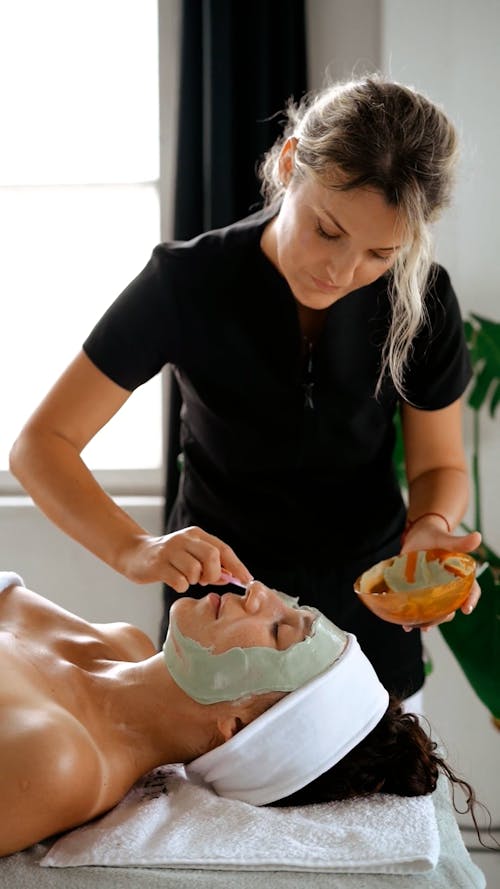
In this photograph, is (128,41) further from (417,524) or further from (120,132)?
(417,524)

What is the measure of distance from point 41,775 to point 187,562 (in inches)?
13.8

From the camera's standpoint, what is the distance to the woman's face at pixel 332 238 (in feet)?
4.82

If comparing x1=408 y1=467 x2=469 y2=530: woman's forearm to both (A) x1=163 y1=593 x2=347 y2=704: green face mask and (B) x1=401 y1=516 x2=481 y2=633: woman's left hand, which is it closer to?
(B) x1=401 y1=516 x2=481 y2=633: woman's left hand

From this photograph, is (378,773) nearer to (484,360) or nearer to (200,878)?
(200,878)

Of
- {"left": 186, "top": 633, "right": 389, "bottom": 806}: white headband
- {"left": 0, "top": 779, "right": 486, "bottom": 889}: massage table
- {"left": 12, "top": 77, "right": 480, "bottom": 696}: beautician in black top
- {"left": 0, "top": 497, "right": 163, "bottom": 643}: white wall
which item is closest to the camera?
{"left": 0, "top": 779, "right": 486, "bottom": 889}: massage table

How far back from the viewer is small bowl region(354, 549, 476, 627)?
4.87 feet

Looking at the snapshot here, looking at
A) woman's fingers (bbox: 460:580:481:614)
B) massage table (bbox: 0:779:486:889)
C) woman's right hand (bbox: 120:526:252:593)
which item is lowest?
massage table (bbox: 0:779:486:889)

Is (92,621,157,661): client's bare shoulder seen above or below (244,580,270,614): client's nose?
below

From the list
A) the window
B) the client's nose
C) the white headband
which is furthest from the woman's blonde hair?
the window

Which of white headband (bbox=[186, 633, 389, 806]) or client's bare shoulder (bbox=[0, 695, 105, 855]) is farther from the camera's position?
white headband (bbox=[186, 633, 389, 806])

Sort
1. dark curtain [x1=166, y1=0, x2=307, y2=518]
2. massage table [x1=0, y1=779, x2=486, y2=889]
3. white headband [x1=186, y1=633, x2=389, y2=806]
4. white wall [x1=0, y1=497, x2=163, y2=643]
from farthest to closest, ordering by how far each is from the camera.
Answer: white wall [x1=0, y1=497, x2=163, y2=643] < dark curtain [x1=166, y1=0, x2=307, y2=518] < white headband [x1=186, y1=633, x2=389, y2=806] < massage table [x1=0, y1=779, x2=486, y2=889]

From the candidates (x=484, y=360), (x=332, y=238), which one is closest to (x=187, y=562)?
(x=332, y=238)

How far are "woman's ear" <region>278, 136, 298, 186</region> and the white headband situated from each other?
788mm

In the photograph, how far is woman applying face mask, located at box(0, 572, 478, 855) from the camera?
4.73 ft
